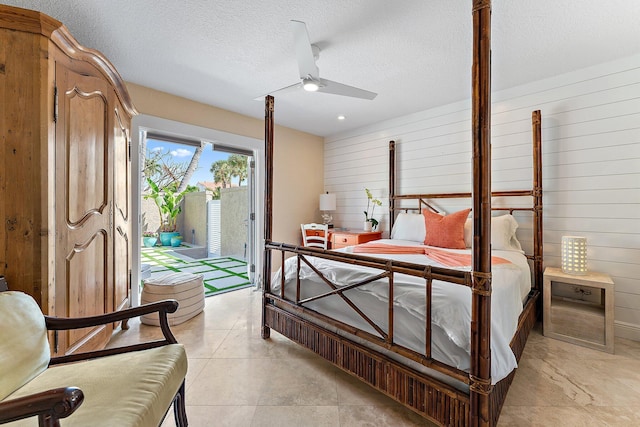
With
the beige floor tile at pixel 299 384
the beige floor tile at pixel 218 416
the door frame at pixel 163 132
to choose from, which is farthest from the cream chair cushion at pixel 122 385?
the door frame at pixel 163 132

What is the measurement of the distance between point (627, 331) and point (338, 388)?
2.70 meters

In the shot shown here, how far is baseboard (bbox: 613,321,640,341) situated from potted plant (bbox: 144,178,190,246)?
812 cm

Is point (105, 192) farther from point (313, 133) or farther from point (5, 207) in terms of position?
point (313, 133)

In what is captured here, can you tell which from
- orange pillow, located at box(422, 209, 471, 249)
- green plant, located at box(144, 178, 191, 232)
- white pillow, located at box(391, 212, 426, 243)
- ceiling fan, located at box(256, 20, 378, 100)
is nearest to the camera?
ceiling fan, located at box(256, 20, 378, 100)

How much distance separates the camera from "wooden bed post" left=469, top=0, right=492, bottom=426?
1.19m

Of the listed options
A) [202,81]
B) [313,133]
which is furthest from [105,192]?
[313,133]

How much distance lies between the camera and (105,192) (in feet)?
7.08

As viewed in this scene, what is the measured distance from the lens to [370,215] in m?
4.38

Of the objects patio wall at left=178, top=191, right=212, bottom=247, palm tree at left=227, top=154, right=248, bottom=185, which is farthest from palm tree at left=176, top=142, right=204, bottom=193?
palm tree at left=227, top=154, right=248, bottom=185

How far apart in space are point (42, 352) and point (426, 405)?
1824mm

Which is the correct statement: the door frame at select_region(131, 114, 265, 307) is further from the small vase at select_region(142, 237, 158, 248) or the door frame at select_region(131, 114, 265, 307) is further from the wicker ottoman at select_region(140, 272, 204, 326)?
the small vase at select_region(142, 237, 158, 248)

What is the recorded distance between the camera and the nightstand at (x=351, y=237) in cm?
388

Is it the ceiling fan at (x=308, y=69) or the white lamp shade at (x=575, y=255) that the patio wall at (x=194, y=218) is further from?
the white lamp shade at (x=575, y=255)

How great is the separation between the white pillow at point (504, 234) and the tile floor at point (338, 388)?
85 centimetres
